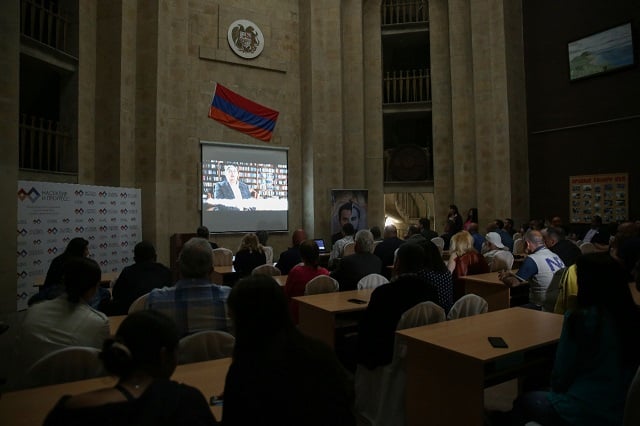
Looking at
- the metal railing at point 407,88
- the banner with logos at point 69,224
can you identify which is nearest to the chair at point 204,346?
the banner with logos at point 69,224

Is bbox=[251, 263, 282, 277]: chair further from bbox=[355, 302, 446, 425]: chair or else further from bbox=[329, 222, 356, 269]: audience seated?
bbox=[355, 302, 446, 425]: chair

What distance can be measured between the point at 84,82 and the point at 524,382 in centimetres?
963

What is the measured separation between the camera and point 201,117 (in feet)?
36.4

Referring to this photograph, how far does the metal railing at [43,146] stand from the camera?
8095 millimetres

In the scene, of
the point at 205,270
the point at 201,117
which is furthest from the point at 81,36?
the point at 205,270

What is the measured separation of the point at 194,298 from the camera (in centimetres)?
271

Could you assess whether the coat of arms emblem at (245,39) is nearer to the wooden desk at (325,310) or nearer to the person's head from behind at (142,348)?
the wooden desk at (325,310)

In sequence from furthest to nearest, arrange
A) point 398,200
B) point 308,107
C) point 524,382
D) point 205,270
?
point 398,200 < point 308,107 < point 524,382 < point 205,270

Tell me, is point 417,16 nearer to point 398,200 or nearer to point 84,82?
point 398,200

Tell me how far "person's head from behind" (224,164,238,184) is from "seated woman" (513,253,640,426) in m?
9.92

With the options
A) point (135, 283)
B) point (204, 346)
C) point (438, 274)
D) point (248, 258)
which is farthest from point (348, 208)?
point (204, 346)

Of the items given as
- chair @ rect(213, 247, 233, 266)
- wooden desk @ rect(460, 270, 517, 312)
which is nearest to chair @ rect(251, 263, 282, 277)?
chair @ rect(213, 247, 233, 266)

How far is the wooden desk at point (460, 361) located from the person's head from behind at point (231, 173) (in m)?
8.94

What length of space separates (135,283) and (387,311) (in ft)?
7.36
